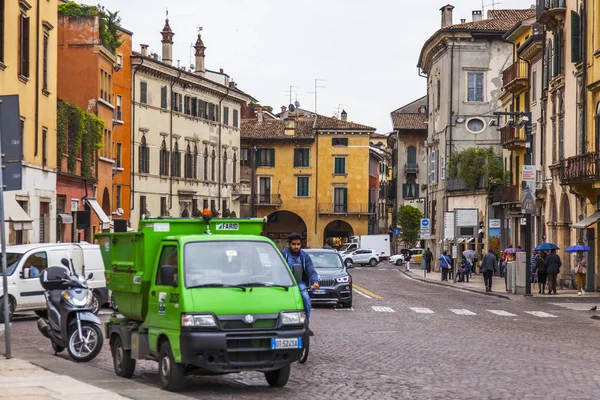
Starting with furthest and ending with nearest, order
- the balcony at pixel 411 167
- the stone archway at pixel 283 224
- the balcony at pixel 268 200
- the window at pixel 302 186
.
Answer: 1. the balcony at pixel 411 167
2. the stone archway at pixel 283 224
3. the window at pixel 302 186
4. the balcony at pixel 268 200

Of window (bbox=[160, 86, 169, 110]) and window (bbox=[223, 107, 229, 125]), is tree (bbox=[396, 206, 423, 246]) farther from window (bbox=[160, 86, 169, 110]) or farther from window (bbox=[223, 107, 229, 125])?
window (bbox=[160, 86, 169, 110])

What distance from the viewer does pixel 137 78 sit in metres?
75.8

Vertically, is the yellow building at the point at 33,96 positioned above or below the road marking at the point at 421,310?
above

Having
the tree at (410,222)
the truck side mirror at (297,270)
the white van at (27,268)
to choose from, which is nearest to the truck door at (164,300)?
the truck side mirror at (297,270)

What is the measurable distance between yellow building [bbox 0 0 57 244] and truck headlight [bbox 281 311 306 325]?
23970 millimetres

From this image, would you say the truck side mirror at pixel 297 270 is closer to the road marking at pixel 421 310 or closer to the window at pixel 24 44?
the road marking at pixel 421 310

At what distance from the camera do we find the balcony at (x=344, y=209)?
112188 mm

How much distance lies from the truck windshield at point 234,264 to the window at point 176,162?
227 ft

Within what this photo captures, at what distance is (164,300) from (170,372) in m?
0.88

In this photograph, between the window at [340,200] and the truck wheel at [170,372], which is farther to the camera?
the window at [340,200]

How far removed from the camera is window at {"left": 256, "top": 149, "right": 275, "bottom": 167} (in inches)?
4464

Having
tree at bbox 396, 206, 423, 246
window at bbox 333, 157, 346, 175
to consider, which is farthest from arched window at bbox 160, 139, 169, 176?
window at bbox 333, 157, 346, 175

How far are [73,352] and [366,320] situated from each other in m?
11.3

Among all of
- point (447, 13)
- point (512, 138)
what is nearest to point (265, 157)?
point (447, 13)
